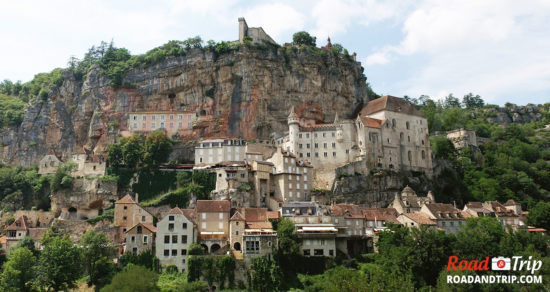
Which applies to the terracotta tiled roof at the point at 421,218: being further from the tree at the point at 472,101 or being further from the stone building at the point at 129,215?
the tree at the point at 472,101

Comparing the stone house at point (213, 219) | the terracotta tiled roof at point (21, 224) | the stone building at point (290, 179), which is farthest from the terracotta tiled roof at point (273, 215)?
the terracotta tiled roof at point (21, 224)

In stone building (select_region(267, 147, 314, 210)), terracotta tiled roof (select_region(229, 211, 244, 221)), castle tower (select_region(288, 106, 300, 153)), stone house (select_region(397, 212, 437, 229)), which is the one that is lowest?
stone house (select_region(397, 212, 437, 229))

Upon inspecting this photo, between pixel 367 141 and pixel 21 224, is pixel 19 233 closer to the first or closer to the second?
pixel 21 224

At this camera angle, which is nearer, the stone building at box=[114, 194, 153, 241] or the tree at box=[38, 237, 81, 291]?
the tree at box=[38, 237, 81, 291]

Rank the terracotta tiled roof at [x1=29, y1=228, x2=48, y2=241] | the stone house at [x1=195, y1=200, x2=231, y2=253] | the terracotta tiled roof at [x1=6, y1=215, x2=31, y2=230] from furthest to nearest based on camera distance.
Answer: the terracotta tiled roof at [x1=6, y1=215, x2=31, y2=230]
the terracotta tiled roof at [x1=29, y1=228, x2=48, y2=241]
the stone house at [x1=195, y1=200, x2=231, y2=253]

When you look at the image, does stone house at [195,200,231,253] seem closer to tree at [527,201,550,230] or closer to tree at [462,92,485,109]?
tree at [527,201,550,230]

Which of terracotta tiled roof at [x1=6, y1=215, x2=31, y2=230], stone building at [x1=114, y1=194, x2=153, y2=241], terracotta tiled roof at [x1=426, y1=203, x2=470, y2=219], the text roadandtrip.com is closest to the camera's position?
the text roadandtrip.com

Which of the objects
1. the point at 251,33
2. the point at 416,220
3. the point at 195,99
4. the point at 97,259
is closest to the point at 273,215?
the point at 416,220

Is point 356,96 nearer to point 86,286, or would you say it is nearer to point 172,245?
point 172,245

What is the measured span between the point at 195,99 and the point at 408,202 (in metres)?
38.4

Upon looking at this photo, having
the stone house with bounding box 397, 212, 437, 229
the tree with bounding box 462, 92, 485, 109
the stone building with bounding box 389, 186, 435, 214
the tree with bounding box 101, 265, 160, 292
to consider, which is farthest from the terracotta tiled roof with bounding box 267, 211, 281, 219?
the tree with bounding box 462, 92, 485, 109

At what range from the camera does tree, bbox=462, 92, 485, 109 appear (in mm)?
135375

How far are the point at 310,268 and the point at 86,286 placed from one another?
75.5ft

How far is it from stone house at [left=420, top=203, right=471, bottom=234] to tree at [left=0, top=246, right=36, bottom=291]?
4509 cm
